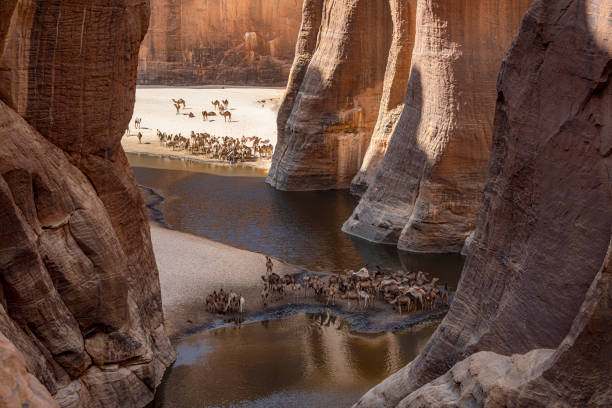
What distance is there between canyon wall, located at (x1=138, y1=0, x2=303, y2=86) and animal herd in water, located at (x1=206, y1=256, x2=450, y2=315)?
36276 mm

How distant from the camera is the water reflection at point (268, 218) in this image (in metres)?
19.9

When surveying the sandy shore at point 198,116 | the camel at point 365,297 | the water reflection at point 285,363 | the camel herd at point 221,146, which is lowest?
the water reflection at point 285,363

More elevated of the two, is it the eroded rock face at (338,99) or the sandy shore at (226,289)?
the eroded rock face at (338,99)

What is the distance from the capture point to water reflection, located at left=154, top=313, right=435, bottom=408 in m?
12.6

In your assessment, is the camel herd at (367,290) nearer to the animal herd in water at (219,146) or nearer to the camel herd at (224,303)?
the camel herd at (224,303)

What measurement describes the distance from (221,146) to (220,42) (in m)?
19.8

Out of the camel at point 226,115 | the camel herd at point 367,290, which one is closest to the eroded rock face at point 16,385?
the camel herd at point 367,290

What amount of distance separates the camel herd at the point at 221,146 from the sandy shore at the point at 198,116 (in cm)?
39

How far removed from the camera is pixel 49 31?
11.7 m

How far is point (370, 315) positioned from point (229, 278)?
3.10m

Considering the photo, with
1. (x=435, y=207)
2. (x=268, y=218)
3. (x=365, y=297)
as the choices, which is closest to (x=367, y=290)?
(x=365, y=297)

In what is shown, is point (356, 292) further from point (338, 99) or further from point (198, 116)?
point (198, 116)

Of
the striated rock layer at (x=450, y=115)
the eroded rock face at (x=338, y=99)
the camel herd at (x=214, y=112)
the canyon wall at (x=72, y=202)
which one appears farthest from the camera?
the camel herd at (x=214, y=112)

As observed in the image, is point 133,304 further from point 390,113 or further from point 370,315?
point 390,113
